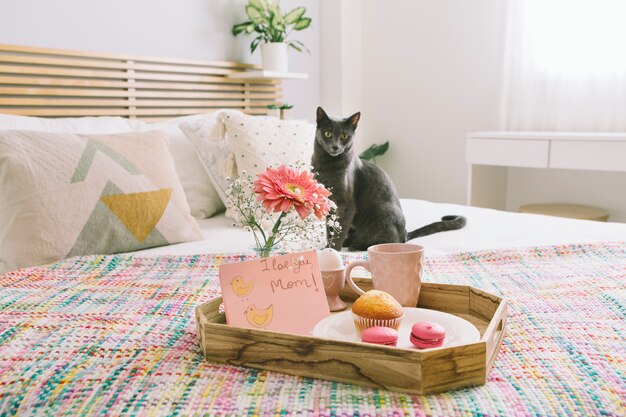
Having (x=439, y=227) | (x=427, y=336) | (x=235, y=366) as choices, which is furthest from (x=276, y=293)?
(x=439, y=227)

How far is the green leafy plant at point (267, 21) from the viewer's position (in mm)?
2723

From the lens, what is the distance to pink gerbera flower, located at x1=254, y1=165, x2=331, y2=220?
799 mm

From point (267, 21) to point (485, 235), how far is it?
167 centimetres

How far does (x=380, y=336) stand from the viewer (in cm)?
68

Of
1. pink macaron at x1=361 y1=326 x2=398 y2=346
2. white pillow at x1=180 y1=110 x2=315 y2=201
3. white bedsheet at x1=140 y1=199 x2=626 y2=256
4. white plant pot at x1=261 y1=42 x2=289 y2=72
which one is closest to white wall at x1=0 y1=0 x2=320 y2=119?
white plant pot at x1=261 y1=42 x2=289 y2=72

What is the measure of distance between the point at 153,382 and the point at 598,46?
9.60 ft

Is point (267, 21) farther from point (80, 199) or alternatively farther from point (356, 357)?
point (356, 357)

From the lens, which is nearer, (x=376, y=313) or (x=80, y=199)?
(x=376, y=313)

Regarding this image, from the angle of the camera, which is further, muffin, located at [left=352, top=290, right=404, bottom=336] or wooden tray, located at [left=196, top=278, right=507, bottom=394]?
muffin, located at [left=352, top=290, right=404, bottom=336]

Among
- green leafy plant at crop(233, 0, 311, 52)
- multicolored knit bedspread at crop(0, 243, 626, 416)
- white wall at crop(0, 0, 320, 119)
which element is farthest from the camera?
green leafy plant at crop(233, 0, 311, 52)

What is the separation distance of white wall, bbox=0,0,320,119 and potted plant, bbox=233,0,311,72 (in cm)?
10

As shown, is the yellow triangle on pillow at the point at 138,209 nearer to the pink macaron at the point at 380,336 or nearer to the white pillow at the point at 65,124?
the white pillow at the point at 65,124

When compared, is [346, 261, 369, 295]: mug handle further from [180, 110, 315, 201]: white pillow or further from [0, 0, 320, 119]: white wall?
[0, 0, 320, 119]: white wall

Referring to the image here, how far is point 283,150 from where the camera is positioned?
1975 mm
